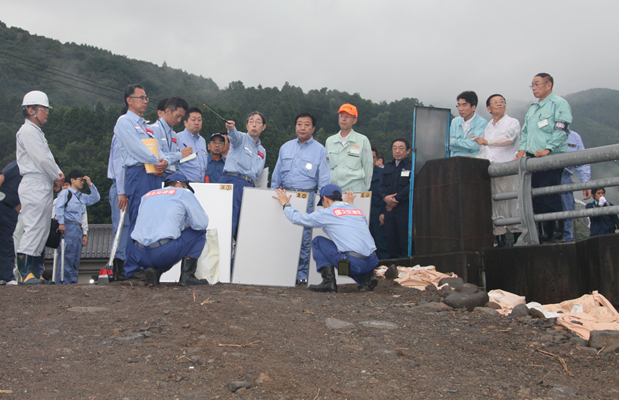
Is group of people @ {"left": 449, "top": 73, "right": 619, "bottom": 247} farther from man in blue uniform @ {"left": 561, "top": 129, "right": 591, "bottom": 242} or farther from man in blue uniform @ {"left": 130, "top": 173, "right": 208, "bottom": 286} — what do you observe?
man in blue uniform @ {"left": 130, "top": 173, "right": 208, "bottom": 286}

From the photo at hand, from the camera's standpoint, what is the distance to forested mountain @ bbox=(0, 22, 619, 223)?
3388 centimetres

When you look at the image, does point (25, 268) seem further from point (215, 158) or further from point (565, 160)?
point (565, 160)

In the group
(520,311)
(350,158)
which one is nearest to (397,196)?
(350,158)

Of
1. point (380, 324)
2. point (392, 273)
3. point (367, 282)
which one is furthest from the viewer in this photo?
point (392, 273)

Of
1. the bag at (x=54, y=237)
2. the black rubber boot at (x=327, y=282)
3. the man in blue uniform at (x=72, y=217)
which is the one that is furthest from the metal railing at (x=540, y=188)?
the man in blue uniform at (x=72, y=217)

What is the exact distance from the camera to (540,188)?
5594 mm

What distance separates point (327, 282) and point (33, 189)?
339 centimetres

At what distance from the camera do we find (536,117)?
603 cm

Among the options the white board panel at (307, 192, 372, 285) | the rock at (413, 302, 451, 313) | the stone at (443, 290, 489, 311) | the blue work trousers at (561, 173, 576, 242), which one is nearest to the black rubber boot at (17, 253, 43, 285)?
the white board panel at (307, 192, 372, 285)

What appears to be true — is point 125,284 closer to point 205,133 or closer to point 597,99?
point 205,133

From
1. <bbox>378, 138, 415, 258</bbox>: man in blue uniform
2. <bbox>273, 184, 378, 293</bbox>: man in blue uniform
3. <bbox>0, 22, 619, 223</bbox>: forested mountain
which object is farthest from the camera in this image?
<bbox>0, 22, 619, 223</bbox>: forested mountain

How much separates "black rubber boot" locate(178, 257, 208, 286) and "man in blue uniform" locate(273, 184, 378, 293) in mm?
1107

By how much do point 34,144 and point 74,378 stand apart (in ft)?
12.7

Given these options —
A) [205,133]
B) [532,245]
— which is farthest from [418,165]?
[205,133]
